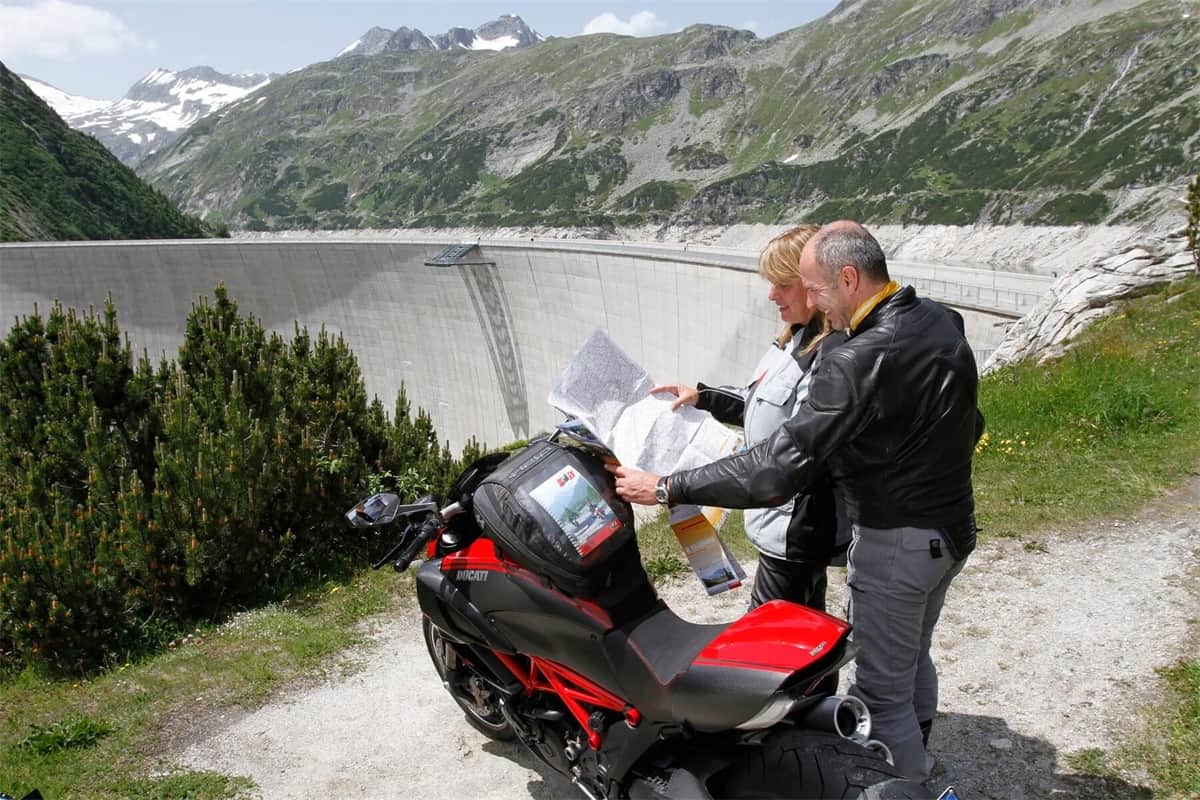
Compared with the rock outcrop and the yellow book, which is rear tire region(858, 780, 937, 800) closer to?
the yellow book

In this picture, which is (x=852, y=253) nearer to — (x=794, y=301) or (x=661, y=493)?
(x=794, y=301)

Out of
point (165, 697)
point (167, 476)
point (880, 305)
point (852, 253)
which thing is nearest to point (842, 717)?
point (880, 305)

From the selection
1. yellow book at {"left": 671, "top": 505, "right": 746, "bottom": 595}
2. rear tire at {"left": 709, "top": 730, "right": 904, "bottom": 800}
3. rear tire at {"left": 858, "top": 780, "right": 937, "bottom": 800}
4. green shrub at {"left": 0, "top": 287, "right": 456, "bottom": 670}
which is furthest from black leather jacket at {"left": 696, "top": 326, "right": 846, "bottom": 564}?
green shrub at {"left": 0, "top": 287, "right": 456, "bottom": 670}

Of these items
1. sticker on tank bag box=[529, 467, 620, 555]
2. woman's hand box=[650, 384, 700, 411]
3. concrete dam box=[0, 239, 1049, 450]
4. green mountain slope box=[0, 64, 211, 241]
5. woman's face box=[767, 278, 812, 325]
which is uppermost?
green mountain slope box=[0, 64, 211, 241]

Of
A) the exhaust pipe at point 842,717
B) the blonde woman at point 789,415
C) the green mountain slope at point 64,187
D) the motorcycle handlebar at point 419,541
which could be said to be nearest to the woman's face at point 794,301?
the blonde woman at point 789,415

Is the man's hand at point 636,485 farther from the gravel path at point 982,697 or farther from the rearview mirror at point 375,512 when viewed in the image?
the gravel path at point 982,697

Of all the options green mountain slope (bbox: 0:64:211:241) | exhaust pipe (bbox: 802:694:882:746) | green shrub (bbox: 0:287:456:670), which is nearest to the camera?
exhaust pipe (bbox: 802:694:882:746)

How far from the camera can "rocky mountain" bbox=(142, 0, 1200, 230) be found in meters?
87.9

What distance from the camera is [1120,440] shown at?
6.69m

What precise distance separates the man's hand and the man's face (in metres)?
0.63

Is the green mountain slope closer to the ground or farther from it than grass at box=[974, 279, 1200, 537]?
farther from it

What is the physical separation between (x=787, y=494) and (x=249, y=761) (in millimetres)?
2524

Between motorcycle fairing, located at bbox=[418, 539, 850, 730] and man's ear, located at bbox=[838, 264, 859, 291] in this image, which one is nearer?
motorcycle fairing, located at bbox=[418, 539, 850, 730]

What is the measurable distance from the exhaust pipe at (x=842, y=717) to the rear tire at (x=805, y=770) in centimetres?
2
